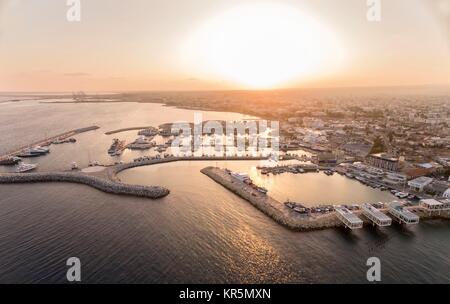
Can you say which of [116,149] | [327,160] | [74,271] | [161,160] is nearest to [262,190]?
[327,160]

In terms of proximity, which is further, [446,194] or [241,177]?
[241,177]

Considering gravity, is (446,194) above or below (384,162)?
below

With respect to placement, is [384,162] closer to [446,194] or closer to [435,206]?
[446,194]

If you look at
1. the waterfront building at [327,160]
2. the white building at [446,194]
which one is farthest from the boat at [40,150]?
the white building at [446,194]

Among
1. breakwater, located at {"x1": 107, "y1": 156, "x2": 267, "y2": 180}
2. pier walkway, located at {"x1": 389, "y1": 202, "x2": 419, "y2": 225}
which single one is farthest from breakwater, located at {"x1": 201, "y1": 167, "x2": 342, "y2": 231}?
breakwater, located at {"x1": 107, "y1": 156, "x2": 267, "y2": 180}

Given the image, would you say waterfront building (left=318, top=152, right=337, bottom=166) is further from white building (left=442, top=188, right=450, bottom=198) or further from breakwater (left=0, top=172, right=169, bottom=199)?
breakwater (left=0, top=172, right=169, bottom=199)

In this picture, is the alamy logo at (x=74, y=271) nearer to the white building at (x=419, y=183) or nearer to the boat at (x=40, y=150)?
the white building at (x=419, y=183)
